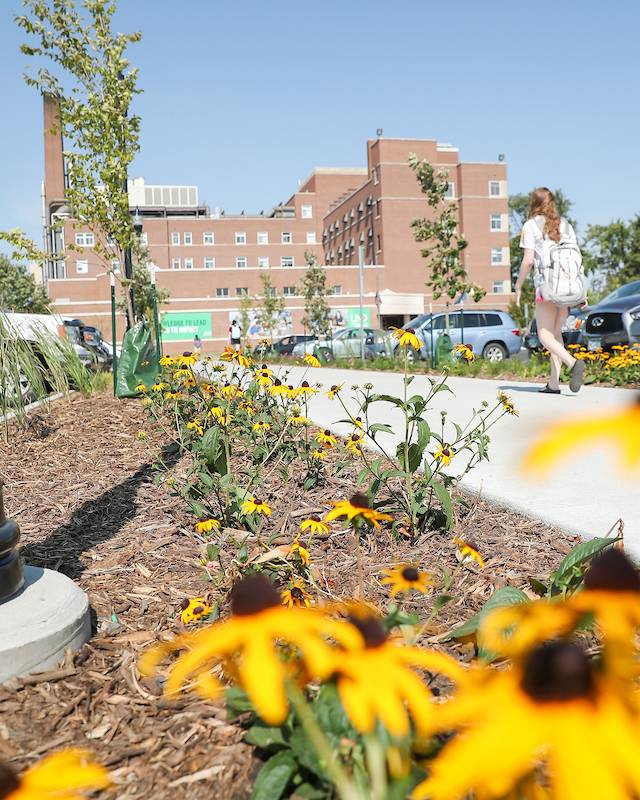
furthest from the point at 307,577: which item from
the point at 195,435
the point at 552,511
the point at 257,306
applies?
the point at 257,306

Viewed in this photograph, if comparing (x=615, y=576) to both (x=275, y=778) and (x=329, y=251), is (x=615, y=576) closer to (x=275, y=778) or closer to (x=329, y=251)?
(x=275, y=778)

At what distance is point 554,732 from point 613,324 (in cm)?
1293

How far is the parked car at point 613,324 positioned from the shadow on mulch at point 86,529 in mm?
9687

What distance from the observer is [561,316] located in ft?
27.0

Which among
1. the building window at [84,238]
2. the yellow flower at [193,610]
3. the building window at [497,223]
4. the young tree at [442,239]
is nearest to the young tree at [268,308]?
the building window at [497,223]

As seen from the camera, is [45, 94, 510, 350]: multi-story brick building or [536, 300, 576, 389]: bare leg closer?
[536, 300, 576, 389]: bare leg

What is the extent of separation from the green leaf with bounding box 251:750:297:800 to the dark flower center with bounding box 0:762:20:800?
0.60 m

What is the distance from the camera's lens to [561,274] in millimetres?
7965

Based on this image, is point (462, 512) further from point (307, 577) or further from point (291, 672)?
point (291, 672)

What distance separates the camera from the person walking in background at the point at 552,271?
7977 millimetres

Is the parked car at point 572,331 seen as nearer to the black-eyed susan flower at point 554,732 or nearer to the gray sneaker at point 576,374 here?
the gray sneaker at point 576,374

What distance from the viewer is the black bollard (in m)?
2.20

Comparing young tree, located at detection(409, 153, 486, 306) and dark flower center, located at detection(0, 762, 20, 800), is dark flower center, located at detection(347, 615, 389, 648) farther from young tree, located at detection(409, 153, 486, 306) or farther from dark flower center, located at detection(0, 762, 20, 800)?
young tree, located at detection(409, 153, 486, 306)

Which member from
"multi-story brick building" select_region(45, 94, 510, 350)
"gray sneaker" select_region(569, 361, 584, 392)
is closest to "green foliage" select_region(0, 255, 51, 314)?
"multi-story brick building" select_region(45, 94, 510, 350)
